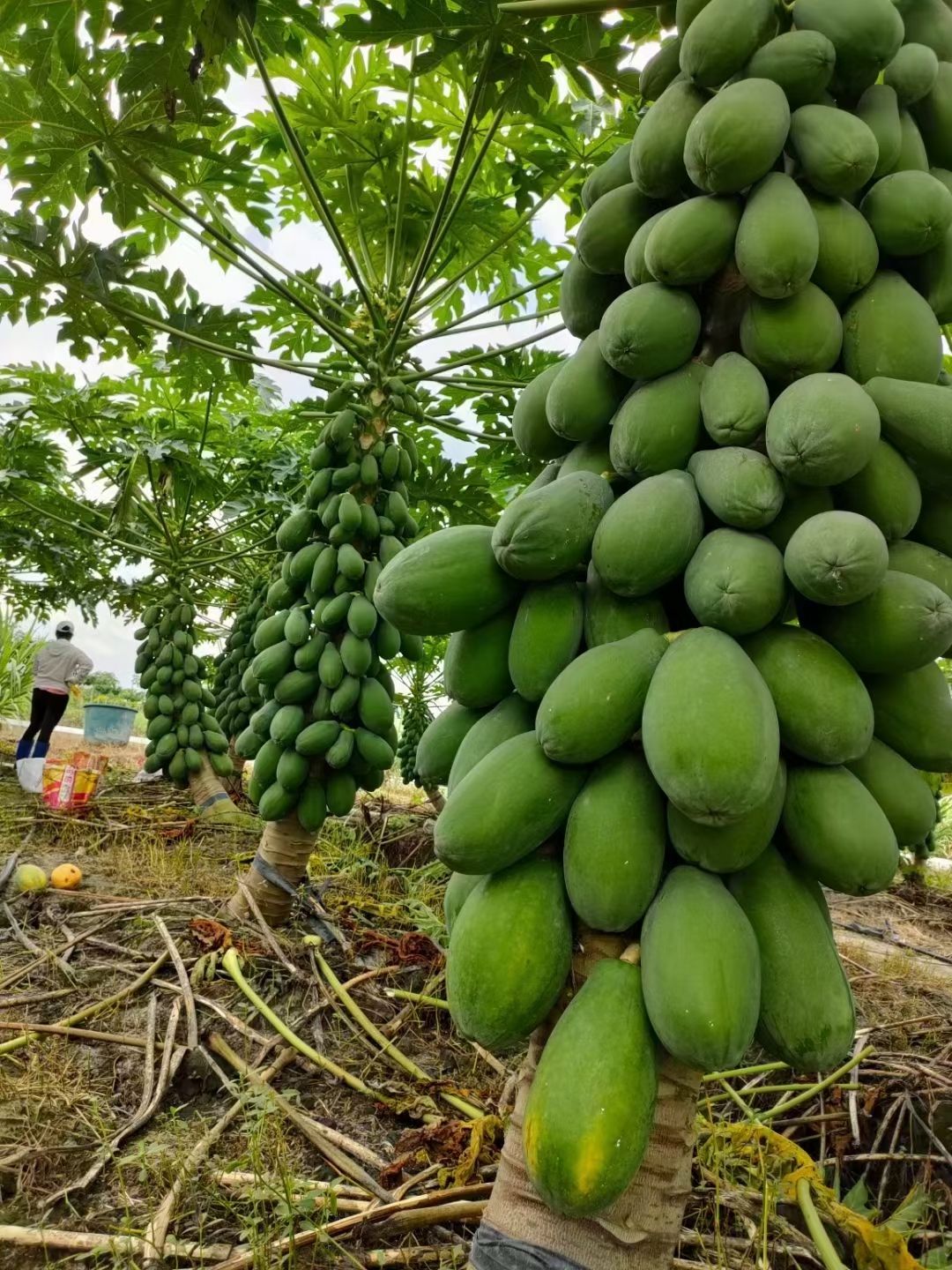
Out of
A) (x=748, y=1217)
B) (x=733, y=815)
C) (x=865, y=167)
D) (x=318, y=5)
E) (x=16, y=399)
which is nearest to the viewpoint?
(x=733, y=815)

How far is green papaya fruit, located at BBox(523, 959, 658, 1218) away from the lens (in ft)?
2.41

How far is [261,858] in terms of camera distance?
10.3 feet

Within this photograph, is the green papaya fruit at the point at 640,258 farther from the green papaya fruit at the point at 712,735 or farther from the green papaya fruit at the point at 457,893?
the green papaya fruit at the point at 457,893

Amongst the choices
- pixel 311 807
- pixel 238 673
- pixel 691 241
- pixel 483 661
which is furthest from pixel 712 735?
pixel 238 673

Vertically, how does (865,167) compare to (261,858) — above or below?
above

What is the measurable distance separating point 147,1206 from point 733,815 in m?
1.51

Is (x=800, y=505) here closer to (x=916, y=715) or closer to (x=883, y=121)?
(x=916, y=715)

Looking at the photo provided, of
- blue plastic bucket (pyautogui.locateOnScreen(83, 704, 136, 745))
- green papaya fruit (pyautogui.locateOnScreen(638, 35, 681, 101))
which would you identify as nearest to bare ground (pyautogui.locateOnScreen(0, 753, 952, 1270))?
green papaya fruit (pyautogui.locateOnScreen(638, 35, 681, 101))

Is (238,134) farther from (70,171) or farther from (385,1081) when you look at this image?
(385,1081)

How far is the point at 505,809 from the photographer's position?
2.81 ft

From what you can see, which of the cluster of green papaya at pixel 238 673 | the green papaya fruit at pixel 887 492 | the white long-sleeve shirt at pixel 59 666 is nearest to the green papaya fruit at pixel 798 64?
the green papaya fruit at pixel 887 492

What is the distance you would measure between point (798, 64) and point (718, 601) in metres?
0.68

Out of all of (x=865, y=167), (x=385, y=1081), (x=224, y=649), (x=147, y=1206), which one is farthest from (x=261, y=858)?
(x=224, y=649)

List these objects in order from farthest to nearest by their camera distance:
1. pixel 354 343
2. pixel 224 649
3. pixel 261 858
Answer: pixel 224 649 < pixel 354 343 < pixel 261 858
